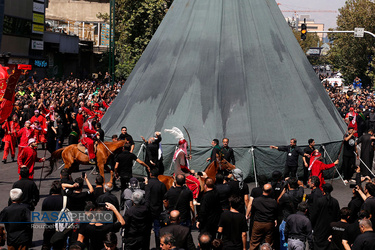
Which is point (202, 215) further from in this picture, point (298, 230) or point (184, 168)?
point (184, 168)

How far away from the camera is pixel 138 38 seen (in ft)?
131

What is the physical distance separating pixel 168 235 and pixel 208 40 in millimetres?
12571

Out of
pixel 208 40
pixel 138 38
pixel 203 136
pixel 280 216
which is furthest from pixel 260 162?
pixel 138 38

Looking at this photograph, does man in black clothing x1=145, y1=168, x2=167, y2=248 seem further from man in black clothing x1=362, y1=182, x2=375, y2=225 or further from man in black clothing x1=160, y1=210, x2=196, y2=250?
man in black clothing x1=362, y1=182, x2=375, y2=225

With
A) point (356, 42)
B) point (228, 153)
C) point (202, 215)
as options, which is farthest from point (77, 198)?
point (356, 42)

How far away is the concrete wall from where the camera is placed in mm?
60750

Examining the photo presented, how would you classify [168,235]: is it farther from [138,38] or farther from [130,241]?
[138,38]

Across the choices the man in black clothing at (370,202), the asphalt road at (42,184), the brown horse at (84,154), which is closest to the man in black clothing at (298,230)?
the man in black clothing at (370,202)

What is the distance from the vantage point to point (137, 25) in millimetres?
40344

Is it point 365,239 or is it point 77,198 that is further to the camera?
point 77,198

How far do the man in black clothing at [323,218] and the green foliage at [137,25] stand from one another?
103 ft

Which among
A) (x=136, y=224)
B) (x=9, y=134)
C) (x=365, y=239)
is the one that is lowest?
(x=9, y=134)

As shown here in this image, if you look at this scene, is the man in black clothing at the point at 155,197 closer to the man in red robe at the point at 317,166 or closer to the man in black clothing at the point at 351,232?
the man in black clothing at the point at 351,232

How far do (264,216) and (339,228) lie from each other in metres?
1.33
